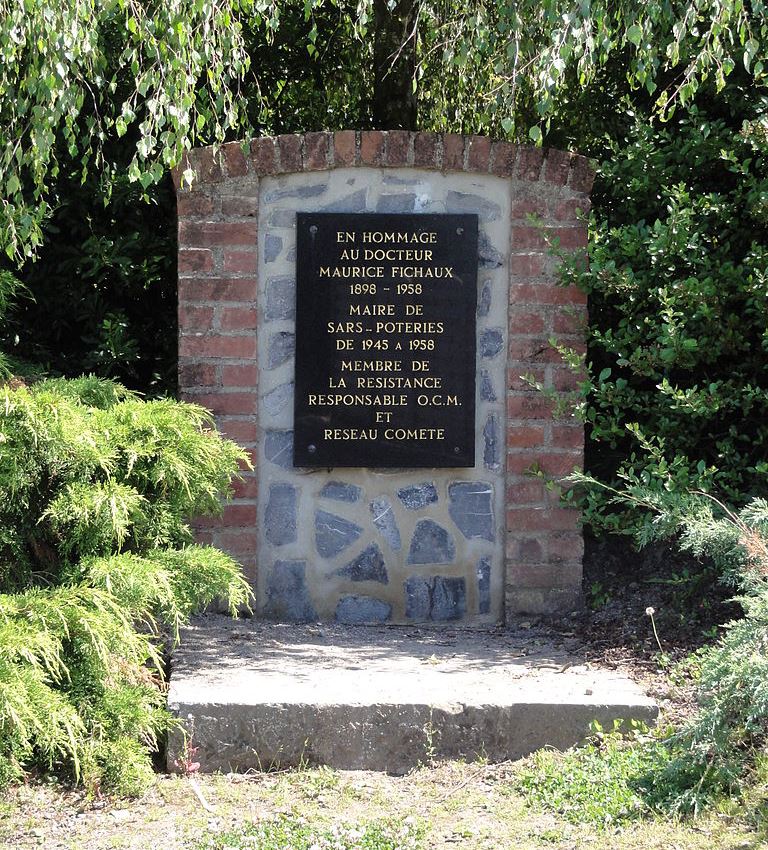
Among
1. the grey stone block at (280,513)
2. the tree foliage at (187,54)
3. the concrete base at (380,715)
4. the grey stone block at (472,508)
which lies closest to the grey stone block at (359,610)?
the grey stone block at (280,513)

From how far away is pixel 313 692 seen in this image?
133 inches

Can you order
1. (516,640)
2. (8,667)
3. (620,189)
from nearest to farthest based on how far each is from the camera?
(8,667) < (516,640) < (620,189)

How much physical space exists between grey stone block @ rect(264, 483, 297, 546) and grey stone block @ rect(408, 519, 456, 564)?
0.48 m

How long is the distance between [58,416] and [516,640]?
190 centimetres

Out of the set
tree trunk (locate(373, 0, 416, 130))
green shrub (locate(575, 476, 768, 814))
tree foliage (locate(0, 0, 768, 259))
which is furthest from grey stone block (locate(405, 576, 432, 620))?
tree trunk (locate(373, 0, 416, 130))

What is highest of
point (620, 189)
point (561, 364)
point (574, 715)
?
point (620, 189)

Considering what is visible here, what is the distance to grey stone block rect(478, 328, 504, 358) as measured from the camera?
4395 millimetres

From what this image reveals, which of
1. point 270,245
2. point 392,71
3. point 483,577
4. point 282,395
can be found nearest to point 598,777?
point 483,577

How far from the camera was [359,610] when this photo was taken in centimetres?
441

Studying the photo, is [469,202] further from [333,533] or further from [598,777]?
[598,777]

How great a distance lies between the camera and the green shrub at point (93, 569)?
2.93 m

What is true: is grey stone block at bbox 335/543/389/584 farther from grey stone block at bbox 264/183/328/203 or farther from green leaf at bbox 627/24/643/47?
green leaf at bbox 627/24/643/47

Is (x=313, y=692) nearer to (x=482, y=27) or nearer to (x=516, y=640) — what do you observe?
(x=516, y=640)

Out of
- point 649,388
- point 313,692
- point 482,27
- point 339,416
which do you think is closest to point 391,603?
point 339,416
